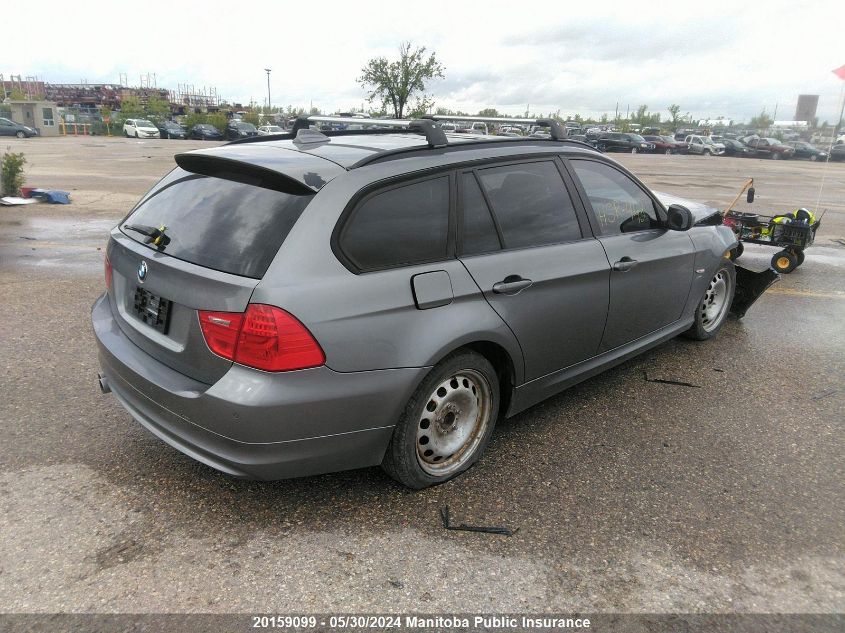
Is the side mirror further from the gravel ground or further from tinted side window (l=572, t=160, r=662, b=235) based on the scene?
the gravel ground

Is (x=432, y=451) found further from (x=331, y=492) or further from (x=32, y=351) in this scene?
(x=32, y=351)

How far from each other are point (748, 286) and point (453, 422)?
3925mm

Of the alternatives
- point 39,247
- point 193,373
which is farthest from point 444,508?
point 39,247

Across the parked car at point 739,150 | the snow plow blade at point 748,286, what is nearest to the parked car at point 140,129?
the parked car at point 739,150

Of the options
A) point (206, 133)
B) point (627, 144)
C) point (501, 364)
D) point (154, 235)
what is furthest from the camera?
point (206, 133)

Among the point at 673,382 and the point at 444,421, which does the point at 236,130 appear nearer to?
the point at 673,382

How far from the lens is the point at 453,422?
3.26m

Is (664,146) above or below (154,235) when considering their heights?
above

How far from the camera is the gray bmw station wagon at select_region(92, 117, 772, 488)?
2.63m

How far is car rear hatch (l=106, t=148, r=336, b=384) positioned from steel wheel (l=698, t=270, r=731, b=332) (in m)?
3.69

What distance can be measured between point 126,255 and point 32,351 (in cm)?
216

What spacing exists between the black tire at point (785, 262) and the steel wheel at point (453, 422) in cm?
627

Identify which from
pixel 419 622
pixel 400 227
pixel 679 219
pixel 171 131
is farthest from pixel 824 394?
pixel 171 131

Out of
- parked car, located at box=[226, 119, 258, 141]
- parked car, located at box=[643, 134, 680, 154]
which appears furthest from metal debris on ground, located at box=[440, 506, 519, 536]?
parked car, located at box=[643, 134, 680, 154]
